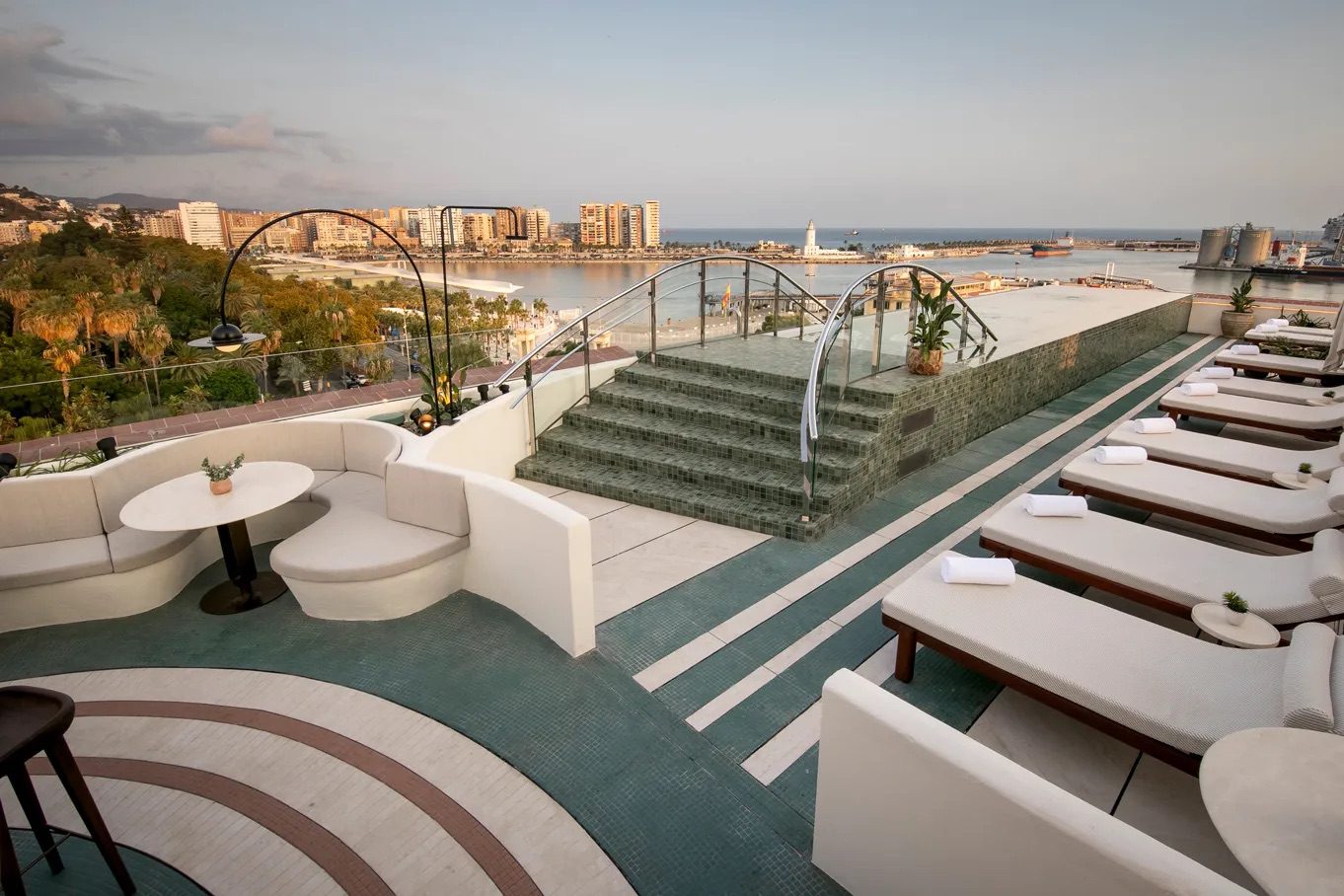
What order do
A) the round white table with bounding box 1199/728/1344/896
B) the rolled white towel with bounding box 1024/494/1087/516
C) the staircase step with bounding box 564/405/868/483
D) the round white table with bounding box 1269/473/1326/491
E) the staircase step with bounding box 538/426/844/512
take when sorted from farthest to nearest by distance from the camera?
the staircase step with bounding box 564/405/868/483, the staircase step with bounding box 538/426/844/512, the round white table with bounding box 1269/473/1326/491, the rolled white towel with bounding box 1024/494/1087/516, the round white table with bounding box 1199/728/1344/896

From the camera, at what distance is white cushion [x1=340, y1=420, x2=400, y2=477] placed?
497 cm

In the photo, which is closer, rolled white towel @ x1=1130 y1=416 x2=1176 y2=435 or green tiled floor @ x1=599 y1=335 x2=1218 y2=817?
green tiled floor @ x1=599 y1=335 x2=1218 y2=817

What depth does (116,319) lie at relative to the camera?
3600 cm

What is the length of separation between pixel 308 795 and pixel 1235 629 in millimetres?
4033

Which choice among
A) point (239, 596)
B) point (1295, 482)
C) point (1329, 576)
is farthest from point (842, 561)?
point (239, 596)

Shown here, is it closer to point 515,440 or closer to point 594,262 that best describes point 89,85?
point 594,262

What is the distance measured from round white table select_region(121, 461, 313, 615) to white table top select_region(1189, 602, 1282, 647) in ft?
15.8

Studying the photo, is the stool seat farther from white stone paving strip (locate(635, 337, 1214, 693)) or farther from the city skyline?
the city skyline

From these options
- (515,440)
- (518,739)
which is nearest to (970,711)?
(518,739)

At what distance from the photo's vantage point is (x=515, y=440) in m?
6.08

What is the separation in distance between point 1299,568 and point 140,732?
A: 18.6ft

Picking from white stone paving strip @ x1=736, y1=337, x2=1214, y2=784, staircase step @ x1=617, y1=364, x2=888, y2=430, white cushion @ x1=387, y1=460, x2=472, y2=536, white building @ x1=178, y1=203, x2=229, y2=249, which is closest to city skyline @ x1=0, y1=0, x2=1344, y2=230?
white building @ x1=178, y1=203, x2=229, y2=249

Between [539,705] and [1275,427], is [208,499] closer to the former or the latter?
[539,705]

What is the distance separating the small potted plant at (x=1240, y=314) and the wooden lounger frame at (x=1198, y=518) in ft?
36.1
